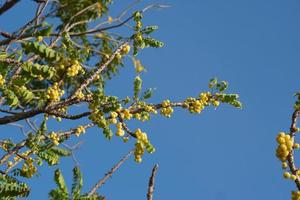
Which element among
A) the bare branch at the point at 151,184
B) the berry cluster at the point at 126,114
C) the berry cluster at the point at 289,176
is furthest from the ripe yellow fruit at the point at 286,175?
the berry cluster at the point at 126,114

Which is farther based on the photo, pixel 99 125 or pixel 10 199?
pixel 99 125

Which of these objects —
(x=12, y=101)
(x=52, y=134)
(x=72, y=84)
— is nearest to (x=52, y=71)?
(x=12, y=101)

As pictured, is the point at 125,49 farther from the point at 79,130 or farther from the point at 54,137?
the point at 54,137

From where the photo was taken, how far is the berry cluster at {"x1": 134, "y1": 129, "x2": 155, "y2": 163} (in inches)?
156

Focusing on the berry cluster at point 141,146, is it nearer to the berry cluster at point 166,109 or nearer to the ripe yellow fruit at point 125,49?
the berry cluster at point 166,109

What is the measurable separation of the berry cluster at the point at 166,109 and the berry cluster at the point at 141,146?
1143 millimetres

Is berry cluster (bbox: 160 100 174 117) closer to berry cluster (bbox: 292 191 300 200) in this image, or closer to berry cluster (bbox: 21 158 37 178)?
berry cluster (bbox: 21 158 37 178)

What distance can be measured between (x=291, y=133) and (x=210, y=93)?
281 centimetres

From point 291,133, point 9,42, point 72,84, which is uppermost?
point 72,84

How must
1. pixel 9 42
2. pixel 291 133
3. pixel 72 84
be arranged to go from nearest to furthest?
1. pixel 291 133
2. pixel 9 42
3. pixel 72 84

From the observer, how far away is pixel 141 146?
400 centimetres

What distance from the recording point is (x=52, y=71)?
424cm

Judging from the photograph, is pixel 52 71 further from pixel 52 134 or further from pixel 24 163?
pixel 24 163

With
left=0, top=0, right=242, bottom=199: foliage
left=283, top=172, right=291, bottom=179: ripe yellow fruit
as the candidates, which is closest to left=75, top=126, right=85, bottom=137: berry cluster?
left=0, top=0, right=242, bottom=199: foliage
